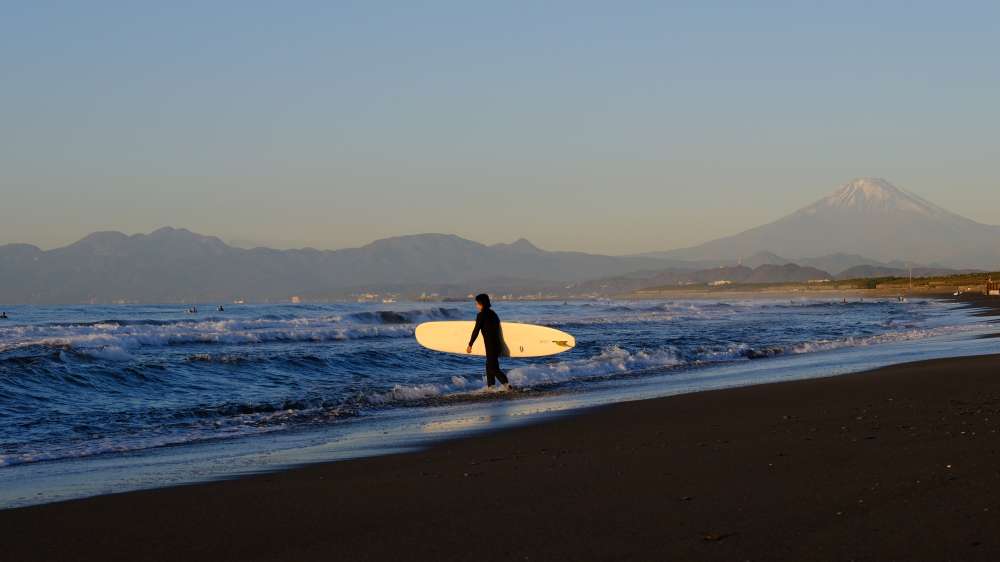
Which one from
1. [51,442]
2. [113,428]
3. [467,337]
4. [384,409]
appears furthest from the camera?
[467,337]

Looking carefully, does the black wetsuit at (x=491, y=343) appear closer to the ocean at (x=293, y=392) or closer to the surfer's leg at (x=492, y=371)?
the surfer's leg at (x=492, y=371)

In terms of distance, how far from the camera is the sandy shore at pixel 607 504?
4.86m

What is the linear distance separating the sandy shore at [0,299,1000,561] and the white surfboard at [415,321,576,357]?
1034cm

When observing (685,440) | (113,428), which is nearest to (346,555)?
(685,440)

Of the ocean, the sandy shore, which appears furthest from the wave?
the sandy shore

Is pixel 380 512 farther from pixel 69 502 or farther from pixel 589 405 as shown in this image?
pixel 589 405

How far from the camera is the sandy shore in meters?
4.86

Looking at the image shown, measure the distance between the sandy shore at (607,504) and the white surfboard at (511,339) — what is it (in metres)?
10.3

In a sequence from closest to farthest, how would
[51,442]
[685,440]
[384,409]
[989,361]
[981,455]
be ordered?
[981,455], [685,440], [51,442], [384,409], [989,361]

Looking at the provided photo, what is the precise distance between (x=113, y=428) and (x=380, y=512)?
712 cm

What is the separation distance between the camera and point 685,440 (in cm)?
847

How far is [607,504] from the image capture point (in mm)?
5844

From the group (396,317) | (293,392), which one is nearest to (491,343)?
(293,392)

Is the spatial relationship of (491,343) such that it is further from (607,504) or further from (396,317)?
(396,317)
